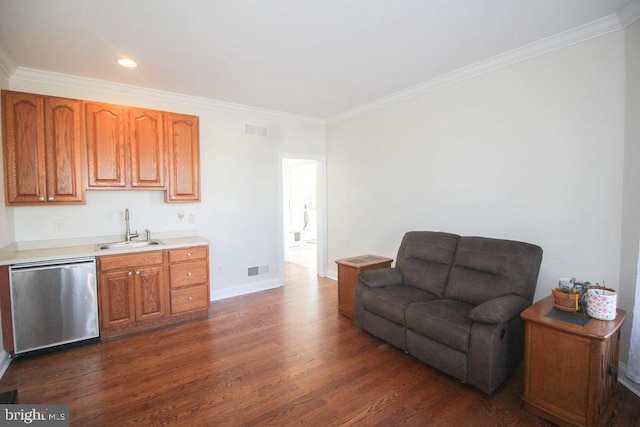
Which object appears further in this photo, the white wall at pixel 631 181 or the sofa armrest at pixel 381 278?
the sofa armrest at pixel 381 278

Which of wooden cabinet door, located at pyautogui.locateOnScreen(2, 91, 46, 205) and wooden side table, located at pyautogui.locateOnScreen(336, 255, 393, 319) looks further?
wooden side table, located at pyautogui.locateOnScreen(336, 255, 393, 319)

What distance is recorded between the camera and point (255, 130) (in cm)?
463

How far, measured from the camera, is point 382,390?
7.59 feet

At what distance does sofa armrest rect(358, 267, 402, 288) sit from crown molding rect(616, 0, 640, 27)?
2.73m

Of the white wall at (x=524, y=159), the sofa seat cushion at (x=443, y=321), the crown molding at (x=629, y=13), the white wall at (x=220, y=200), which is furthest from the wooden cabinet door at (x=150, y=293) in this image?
the crown molding at (x=629, y=13)

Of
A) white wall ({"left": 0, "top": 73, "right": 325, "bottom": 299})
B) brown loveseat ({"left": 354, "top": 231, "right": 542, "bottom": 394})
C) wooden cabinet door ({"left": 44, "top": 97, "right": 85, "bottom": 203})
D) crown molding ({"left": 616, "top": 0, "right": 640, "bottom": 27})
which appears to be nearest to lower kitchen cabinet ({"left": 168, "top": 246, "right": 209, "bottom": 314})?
white wall ({"left": 0, "top": 73, "right": 325, "bottom": 299})

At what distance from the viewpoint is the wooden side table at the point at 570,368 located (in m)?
1.78

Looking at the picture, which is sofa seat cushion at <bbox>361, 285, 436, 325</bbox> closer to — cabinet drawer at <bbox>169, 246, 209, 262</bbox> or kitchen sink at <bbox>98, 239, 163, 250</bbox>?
cabinet drawer at <bbox>169, 246, 209, 262</bbox>

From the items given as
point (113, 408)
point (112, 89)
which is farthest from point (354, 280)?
point (112, 89)

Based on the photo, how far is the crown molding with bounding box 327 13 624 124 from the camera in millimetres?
2347

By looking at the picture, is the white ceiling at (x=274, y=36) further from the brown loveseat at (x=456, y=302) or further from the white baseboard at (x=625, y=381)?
the white baseboard at (x=625, y=381)

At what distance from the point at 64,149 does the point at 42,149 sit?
17cm

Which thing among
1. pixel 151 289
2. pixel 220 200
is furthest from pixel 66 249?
pixel 220 200

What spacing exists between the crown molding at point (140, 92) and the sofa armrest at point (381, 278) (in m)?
2.90
